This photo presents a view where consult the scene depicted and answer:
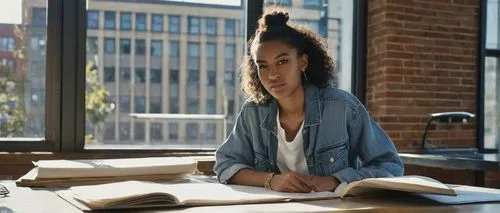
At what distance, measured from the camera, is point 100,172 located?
166cm

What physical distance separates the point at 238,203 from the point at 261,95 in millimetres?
739

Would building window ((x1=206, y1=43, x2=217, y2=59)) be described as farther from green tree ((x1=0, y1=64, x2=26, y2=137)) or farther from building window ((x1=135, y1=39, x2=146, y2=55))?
green tree ((x1=0, y1=64, x2=26, y2=137))

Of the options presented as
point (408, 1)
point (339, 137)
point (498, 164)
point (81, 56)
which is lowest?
point (498, 164)

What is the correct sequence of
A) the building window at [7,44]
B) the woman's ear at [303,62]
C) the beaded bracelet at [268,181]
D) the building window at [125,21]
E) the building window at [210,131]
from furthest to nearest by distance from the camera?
the building window at [210,131], the building window at [125,21], the building window at [7,44], the woman's ear at [303,62], the beaded bracelet at [268,181]

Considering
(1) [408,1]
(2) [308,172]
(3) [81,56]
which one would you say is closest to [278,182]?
(2) [308,172]

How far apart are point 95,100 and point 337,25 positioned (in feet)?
6.23

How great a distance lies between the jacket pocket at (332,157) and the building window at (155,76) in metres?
2.15

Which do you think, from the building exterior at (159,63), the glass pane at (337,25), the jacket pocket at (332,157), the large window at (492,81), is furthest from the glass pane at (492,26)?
the jacket pocket at (332,157)

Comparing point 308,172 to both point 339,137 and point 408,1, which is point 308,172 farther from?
point 408,1

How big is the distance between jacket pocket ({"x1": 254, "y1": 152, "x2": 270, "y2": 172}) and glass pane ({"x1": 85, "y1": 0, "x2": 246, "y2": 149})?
194cm

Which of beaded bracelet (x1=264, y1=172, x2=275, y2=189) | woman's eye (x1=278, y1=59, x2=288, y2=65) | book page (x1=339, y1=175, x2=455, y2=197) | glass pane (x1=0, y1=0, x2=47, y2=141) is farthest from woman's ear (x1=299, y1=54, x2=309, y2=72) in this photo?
glass pane (x1=0, y1=0, x2=47, y2=141)

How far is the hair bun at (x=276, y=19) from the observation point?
1.89m

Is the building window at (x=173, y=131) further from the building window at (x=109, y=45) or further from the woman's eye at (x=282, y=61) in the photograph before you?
the woman's eye at (x=282, y=61)

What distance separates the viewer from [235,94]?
388 centimetres
